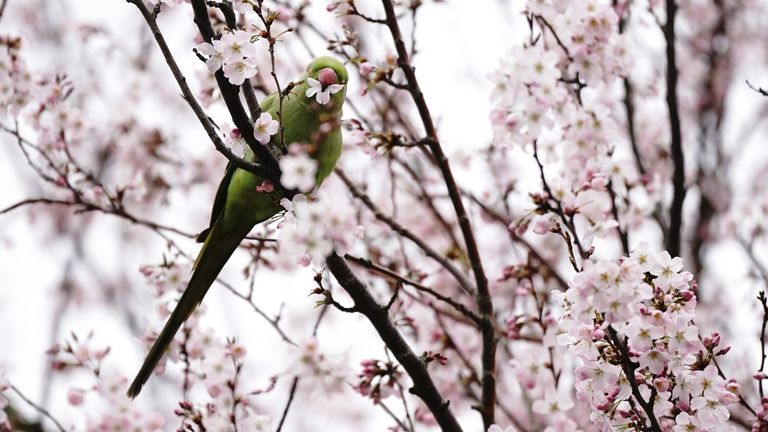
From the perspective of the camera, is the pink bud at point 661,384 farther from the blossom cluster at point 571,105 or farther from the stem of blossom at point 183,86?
the stem of blossom at point 183,86

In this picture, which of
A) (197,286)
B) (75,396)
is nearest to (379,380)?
(197,286)

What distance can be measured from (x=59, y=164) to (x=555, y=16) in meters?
2.34

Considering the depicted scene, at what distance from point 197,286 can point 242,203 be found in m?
0.36

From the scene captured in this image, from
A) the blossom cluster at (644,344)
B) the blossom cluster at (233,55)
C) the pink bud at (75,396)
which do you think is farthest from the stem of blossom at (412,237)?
the pink bud at (75,396)

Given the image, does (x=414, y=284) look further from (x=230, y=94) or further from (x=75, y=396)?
(x=75, y=396)

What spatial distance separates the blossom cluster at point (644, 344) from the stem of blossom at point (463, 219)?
653 millimetres

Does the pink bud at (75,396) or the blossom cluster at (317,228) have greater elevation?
the pink bud at (75,396)

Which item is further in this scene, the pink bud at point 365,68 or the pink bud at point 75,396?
the pink bud at point 75,396

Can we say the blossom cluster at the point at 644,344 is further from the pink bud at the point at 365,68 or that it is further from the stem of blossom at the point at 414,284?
the pink bud at the point at 365,68

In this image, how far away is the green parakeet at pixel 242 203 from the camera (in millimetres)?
2740

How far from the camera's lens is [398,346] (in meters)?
2.40

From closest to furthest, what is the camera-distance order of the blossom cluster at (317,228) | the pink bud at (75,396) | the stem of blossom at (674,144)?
the blossom cluster at (317,228) → the pink bud at (75,396) → the stem of blossom at (674,144)

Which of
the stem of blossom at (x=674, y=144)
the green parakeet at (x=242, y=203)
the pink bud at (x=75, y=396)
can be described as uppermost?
the stem of blossom at (x=674, y=144)

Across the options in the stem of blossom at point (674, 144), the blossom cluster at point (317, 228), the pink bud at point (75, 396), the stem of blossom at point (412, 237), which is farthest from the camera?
the stem of blossom at point (674, 144)
